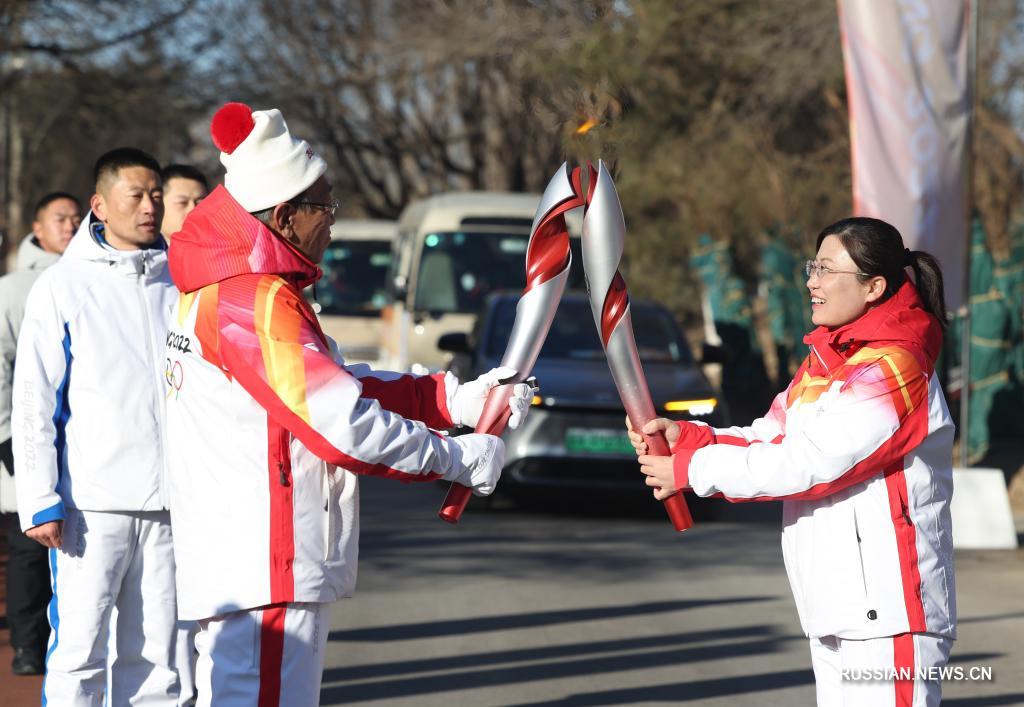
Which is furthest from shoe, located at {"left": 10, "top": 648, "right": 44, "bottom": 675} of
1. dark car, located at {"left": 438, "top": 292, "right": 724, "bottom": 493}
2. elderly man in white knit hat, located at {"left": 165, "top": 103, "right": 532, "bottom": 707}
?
dark car, located at {"left": 438, "top": 292, "right": 724, "bottom": 493}

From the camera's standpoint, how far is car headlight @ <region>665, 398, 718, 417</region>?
1078 centimetres

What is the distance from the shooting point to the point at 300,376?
11.3 ft

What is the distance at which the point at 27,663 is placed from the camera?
20.6 ft

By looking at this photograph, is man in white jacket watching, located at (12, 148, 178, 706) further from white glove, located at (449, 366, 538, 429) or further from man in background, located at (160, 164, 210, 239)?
white glove, located at (449, 366, 538, 429)

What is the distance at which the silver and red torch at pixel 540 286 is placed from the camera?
12.9 ft

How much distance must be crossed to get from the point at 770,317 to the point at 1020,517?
390 inches

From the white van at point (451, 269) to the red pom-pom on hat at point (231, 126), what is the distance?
37.0ft

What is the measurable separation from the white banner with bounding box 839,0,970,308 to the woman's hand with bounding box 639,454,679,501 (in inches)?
250

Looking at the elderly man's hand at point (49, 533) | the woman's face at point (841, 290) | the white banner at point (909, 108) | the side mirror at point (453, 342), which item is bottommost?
the elderly man's hand at point (49, 533)

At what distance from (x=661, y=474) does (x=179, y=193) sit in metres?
2.58

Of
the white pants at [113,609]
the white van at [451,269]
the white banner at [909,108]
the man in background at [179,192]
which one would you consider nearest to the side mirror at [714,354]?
the white banner at [909,108]

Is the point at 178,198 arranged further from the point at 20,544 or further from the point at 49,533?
the point at 20,544

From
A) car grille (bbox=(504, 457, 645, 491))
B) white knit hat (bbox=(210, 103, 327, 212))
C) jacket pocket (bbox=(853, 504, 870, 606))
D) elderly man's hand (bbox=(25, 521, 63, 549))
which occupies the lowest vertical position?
car grille (bbox=(504, 457, 645, 491))

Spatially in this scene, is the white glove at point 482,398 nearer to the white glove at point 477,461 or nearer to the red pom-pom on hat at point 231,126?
the white glove at point 477,461
